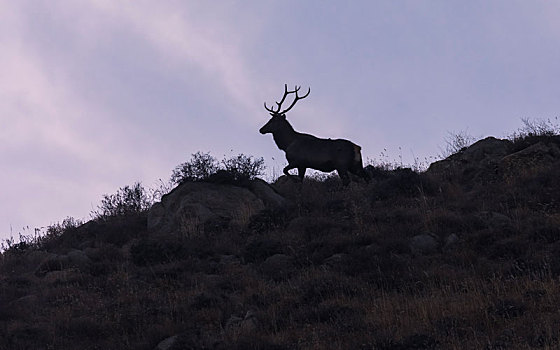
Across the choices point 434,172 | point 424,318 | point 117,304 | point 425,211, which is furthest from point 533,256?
point 434,172

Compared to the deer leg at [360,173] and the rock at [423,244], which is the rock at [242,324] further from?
the deer leg at [360,173]

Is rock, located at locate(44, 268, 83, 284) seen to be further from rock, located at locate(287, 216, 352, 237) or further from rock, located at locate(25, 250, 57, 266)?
rock, located at locate(287, 216, 352, 237)

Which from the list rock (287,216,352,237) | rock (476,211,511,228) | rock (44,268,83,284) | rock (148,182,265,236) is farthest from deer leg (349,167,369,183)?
rock (44,268,83,284)

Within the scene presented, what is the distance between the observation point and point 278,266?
1381 centimetres

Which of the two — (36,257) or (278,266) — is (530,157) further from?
(36,257)

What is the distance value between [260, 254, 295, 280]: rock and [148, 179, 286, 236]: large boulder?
3.53m

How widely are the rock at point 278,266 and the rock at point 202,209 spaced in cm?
353

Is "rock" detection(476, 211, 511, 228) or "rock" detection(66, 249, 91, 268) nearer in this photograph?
"rock" detection(476, 211, 511, 228)

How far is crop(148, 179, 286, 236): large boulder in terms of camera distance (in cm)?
1803

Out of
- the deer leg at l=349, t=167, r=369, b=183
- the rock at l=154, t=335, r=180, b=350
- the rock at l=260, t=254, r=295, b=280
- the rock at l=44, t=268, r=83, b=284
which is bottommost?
the rock at l=154, t=335, r=180, b=350

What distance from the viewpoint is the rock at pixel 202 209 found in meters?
18.0

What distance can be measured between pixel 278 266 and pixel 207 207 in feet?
17.6

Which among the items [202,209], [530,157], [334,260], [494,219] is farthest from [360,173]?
[334,260]

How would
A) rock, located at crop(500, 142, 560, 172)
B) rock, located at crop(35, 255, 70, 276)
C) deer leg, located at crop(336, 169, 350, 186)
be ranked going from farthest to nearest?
deer leg, located at crop(336, 169, 350, 186) < rock, located at crop(500, 142, 560, 172) < rock, located at crop(35, 255, 70, 276)
